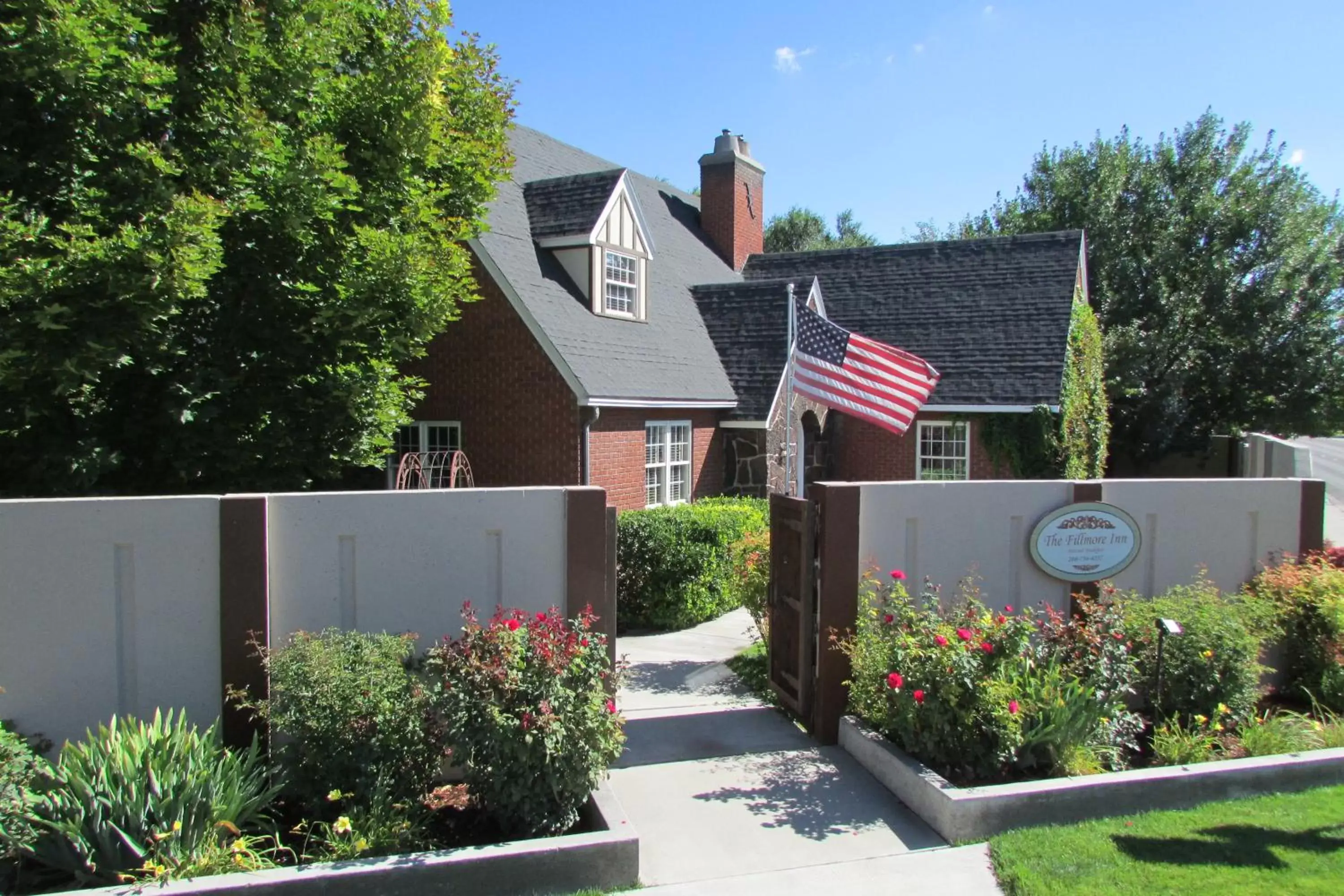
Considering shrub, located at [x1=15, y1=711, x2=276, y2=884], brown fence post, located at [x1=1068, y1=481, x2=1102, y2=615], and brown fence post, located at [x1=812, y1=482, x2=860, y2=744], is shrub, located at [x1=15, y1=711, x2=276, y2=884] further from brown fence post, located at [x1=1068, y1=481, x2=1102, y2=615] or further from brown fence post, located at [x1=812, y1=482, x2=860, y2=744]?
brown fence post, located at [x1=1068, y1=481, x2=1102, y2=615]

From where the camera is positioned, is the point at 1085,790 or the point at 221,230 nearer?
the point at 1085,790

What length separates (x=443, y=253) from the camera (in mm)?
8758

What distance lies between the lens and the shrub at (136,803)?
418cm

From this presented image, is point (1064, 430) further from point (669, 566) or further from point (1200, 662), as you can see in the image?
point (1200, 662)

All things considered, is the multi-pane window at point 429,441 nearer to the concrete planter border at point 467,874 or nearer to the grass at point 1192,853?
the concrete planter border at point 467,874

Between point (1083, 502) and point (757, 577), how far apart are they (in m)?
2.94

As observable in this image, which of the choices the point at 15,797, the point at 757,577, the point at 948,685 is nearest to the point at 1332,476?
the point at 757,577

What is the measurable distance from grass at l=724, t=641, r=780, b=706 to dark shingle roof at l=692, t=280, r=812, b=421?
7818 millimetres

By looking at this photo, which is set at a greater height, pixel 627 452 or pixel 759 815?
pixel 627 452

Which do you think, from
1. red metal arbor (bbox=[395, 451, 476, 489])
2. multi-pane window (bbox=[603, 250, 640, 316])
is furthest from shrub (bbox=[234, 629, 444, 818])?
multi-pane window (bbox=[603, 250, 640, 316])

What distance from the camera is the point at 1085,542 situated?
7070 mm

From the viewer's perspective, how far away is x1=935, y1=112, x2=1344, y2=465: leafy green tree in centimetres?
2447

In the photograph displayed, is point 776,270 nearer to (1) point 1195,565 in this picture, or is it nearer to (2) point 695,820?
(1) point 1195,565

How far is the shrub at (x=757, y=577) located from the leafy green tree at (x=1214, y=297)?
18551mm
